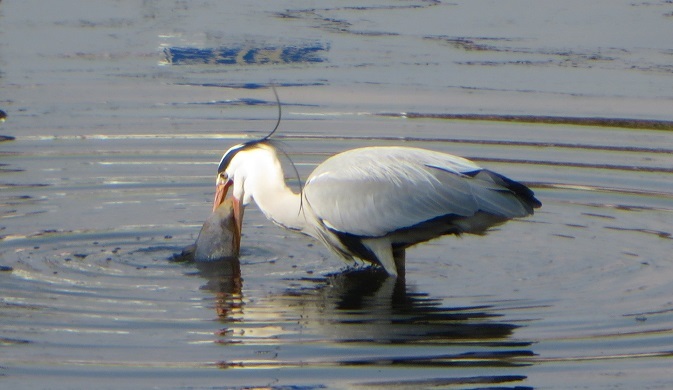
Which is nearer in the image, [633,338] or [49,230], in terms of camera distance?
[633,338]

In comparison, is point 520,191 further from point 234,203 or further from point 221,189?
point 221,189

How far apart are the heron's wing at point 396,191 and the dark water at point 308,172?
382mm

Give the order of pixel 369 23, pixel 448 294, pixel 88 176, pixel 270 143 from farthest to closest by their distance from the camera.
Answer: pixel 369 23 → pixel 88 176 → pixel 270 143 → pixel 448 294

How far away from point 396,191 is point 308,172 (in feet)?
8.20

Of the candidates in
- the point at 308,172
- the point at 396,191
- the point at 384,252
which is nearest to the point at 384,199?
the point at 396,191

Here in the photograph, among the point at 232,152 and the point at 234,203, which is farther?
the point at 234,203

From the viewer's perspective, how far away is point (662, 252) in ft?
27.8

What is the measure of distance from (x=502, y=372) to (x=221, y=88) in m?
6.86

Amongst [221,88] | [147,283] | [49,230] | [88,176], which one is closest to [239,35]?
[221,88]

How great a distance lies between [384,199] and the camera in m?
8.13

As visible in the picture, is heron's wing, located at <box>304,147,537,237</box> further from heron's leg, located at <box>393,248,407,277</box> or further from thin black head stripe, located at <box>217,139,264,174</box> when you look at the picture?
thin black head stripe, located at <box>217,139,264,174</box>

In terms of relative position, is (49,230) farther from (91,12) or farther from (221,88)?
(91,12)

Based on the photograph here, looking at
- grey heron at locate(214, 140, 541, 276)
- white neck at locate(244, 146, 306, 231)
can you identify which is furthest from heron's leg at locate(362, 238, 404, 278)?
white neck at locate(244, 146, 306, 231)

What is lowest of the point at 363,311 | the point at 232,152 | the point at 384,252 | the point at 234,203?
the point at 363,311
